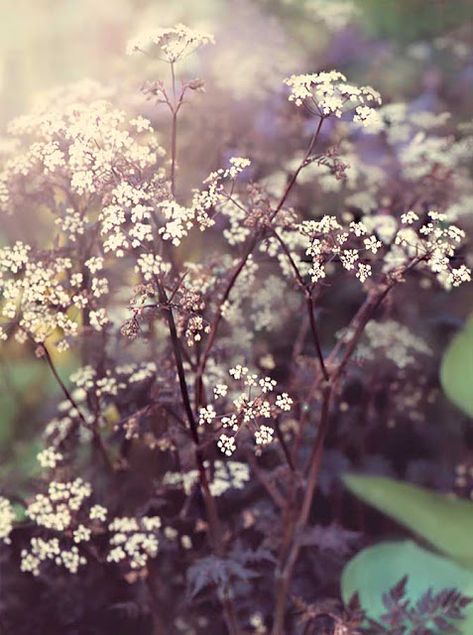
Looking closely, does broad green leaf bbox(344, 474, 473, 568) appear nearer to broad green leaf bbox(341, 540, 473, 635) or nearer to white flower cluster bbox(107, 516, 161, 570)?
broad green leaf bbox(341, 540, 473, 635)

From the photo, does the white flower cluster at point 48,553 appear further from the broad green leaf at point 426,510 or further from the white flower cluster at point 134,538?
the broad green leaf at point 426,510

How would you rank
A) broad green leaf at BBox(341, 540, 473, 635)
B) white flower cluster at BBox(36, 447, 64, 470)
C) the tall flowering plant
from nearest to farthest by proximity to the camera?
the tall flowering plant → white flower cluster at BBox(36, 447, 64, 470) → broad green leaf at BBox(341, 540, 473, 635)

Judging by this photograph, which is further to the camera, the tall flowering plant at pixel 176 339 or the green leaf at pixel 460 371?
the green leaf at pixel 460 371

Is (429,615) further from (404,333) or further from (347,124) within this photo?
(347,124)

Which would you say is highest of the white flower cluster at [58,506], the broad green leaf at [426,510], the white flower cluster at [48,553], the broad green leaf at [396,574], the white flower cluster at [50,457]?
the white flower cluster at [50,457]

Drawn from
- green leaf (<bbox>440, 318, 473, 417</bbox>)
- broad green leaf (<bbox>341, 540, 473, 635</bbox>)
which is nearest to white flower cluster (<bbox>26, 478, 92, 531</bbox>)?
broad green leaf (<bbox>341, 540, 473, 635</bbox>)

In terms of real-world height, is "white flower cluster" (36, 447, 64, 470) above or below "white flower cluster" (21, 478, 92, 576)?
above

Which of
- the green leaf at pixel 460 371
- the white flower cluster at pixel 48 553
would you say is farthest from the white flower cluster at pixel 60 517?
the green leaf at pixel 460 371
